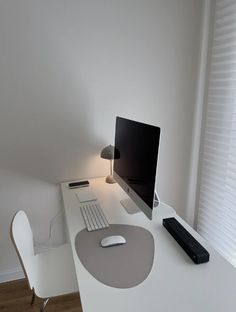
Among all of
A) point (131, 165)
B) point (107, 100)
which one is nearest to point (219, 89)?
point (107, 100)

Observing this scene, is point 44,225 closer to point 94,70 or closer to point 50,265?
point 50,265

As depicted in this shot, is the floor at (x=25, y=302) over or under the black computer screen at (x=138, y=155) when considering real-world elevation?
under

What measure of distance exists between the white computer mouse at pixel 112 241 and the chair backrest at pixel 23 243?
40cm

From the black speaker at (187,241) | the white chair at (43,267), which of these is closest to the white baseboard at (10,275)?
the white chair at (43,267)

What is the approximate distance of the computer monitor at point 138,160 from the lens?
44.9 inches

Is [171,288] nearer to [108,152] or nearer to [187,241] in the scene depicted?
[187,241]

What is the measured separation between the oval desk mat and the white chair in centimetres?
28

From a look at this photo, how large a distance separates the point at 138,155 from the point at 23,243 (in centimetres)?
77

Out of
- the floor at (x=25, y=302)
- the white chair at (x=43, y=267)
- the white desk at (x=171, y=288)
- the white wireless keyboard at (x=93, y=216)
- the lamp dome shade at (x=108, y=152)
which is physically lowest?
the floor at (x=25, y=302)

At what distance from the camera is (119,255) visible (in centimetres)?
107

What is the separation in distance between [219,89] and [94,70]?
96 cm

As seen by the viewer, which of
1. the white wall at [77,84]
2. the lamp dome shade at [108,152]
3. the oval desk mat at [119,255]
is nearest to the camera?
the oval desk mat at [119,255]

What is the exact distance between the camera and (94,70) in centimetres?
177

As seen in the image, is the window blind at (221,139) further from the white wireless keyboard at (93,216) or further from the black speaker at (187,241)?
the white wireless keyboard at (93,216)
